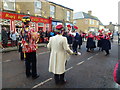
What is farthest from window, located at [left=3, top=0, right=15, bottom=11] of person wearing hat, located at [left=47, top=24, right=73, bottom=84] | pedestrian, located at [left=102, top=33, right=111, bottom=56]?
person wearing hat, located at [left=47, top=24, right=73, bottom=84]

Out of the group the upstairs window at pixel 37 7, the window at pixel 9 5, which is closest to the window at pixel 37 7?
the upstairs window at pixel 37 7

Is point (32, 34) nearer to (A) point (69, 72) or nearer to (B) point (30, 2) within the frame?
(A) point (69, 72)

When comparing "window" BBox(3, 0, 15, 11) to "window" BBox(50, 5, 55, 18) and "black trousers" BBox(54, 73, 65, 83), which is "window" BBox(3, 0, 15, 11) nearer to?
"window" BBox(50, 5, 55, 18)

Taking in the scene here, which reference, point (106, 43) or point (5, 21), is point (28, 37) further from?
point (5, 21)

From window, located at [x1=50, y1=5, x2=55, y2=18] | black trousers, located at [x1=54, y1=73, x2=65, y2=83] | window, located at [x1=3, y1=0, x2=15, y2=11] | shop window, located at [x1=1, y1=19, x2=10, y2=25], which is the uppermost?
window, located at [x1=50, y1=5, x2=55, y2=18]

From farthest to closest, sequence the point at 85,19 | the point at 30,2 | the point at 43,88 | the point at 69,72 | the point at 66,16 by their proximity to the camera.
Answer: the point at 85,19 → the point at 66,16 → the point at 30,2 → the point at 69,72 → the point at 43,88

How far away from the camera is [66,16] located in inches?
801

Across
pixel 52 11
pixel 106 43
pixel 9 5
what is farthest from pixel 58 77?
pixel 52 11

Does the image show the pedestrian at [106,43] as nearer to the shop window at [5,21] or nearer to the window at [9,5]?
the shop window at [5,21]

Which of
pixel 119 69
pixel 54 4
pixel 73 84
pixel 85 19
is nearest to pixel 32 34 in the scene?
pixel 73 84

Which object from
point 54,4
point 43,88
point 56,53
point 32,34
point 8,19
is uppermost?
point 54,4

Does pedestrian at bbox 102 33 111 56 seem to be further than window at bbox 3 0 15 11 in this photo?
No

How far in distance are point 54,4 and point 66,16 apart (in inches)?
150

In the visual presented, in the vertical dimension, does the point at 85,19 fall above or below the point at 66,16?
above
